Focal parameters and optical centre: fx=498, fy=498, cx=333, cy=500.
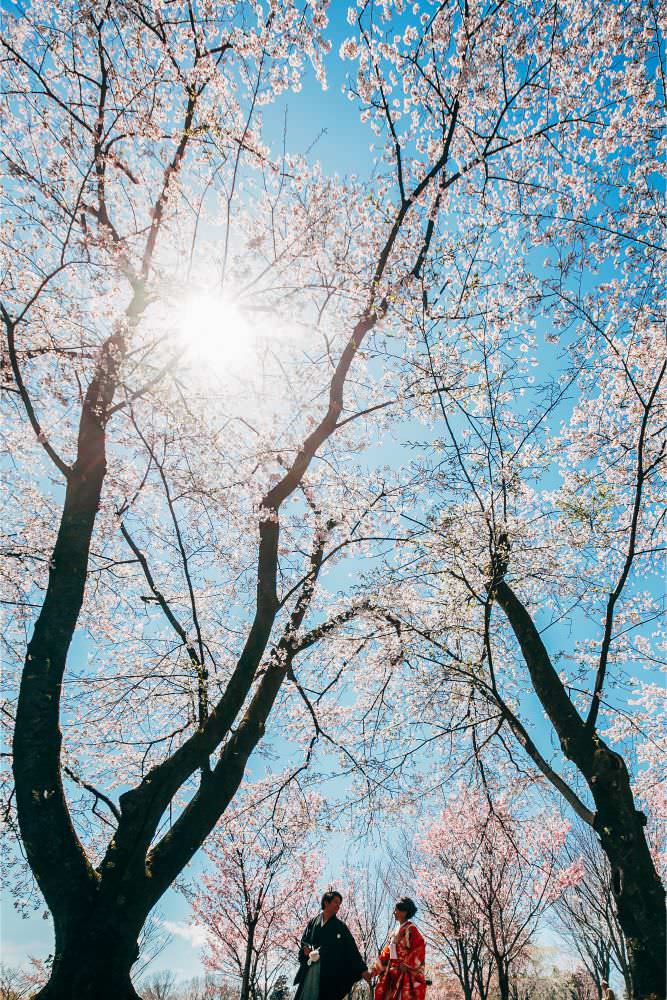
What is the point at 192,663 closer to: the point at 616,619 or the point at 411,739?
the point at 411,739

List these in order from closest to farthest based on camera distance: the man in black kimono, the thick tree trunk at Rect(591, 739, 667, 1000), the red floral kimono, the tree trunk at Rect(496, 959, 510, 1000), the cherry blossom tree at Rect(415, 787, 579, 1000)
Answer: the thick tree trunk at Rect(591, 739, 667, 1000) < the man in black kimono < the red floral kimono < the tree trunk at Rect(496, 959, 510, 1000) < the cherry blossom tree at Rect(415, 787, 579, 1000)

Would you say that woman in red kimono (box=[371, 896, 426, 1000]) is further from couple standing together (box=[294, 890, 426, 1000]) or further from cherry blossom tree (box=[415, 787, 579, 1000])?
cherry blossom tree (box=[415, 787, 579, 1000])

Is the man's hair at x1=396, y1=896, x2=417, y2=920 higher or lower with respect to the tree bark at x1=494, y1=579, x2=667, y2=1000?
lower

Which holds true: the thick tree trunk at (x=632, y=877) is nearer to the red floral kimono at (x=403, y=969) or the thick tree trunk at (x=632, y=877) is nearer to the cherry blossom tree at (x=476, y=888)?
the red floral kimono at (x=403, y=969)

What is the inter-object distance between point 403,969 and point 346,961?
0.74 metres

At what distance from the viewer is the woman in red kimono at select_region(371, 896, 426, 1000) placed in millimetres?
4660

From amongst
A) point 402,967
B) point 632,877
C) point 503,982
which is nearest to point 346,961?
point 402,967

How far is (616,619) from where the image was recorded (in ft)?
22.0

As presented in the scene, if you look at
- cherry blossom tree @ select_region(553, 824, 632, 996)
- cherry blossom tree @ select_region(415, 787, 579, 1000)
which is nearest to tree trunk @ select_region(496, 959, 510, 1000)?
cherry blossom tree @ select_region(415, 787, 579, 1000)

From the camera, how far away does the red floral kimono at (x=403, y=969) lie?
4.66 meters

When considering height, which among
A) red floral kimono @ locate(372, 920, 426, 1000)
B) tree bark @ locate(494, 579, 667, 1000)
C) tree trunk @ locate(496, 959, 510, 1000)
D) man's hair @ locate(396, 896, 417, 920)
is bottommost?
tree trunk @ locate(496, 959, 510, 1000)

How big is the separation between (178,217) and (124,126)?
1053mm

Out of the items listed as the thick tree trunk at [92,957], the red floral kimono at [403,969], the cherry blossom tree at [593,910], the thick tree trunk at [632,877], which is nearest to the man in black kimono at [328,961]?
the red floral kimono at [403,969]

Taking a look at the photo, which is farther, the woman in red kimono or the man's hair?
the man's hair
